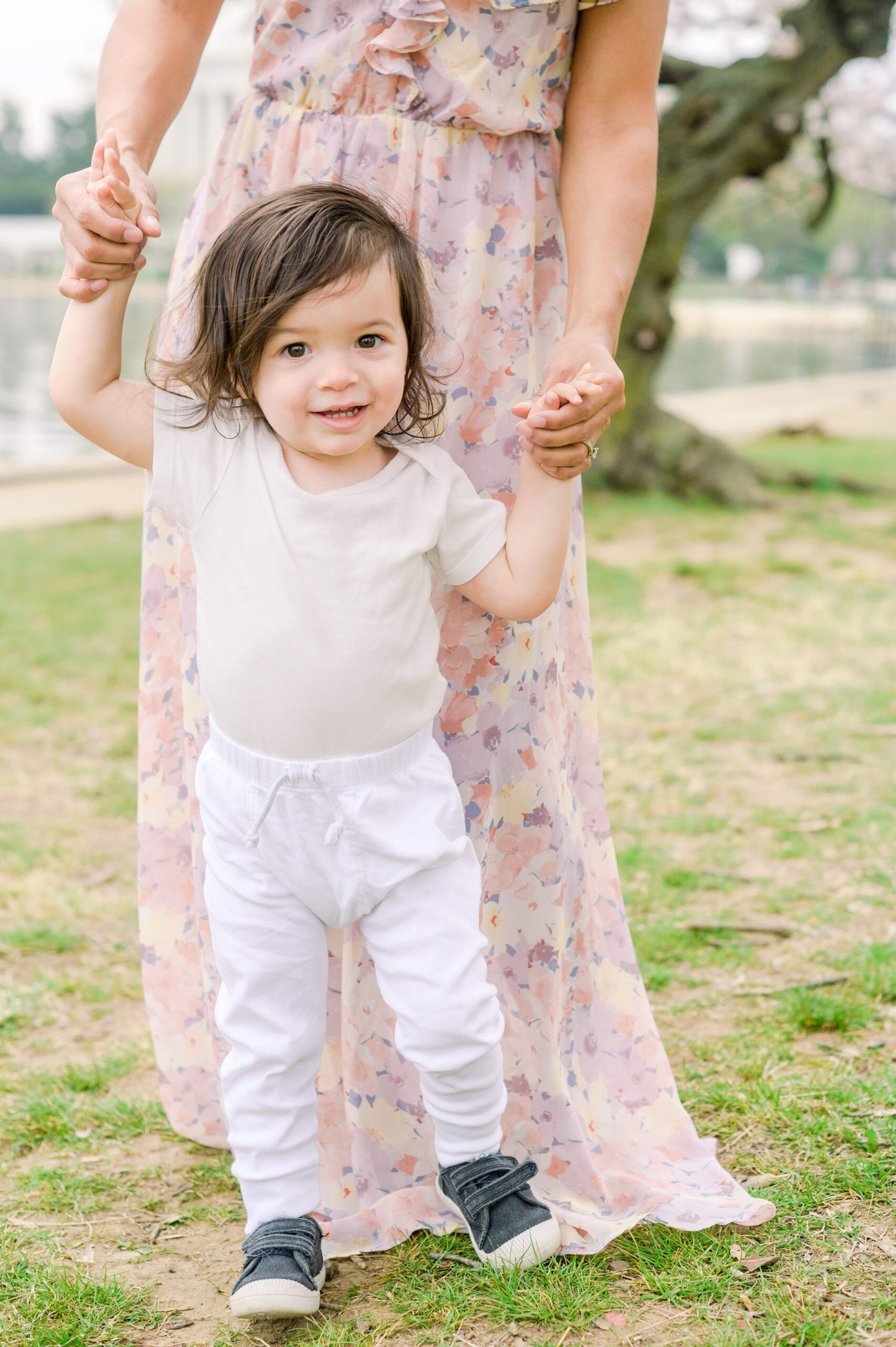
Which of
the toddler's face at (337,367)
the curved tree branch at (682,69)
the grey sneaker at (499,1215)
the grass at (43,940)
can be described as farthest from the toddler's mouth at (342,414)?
the curved tree branch at (682,69)

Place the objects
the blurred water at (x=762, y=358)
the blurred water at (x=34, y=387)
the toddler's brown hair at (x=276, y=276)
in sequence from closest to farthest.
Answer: the toddler's brown hair at (x=276, y=276)
the blurred water at (x=34, y=387)
the blurred water at (x=762, y=358)

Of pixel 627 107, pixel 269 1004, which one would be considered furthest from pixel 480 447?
pixel 269 1004

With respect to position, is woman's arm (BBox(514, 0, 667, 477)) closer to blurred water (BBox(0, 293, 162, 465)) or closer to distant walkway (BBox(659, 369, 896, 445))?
blurred water (BBox(0, 293, 162, 465))

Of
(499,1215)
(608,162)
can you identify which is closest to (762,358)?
(608,162)

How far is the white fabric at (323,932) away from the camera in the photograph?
5.11 ft

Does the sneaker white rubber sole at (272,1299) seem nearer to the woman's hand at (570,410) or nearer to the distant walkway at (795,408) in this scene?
the woman's hand at (570,410)

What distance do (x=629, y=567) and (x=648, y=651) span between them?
1391 mm

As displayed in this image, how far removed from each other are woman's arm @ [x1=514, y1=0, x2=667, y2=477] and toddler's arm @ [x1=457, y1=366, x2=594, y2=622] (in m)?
0.12

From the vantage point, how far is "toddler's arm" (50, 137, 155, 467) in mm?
1534

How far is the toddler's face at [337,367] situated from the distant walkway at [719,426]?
14.4 feet

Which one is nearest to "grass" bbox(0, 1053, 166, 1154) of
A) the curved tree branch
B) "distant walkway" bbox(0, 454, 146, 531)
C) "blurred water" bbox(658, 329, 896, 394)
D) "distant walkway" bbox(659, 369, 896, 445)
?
"distant walkway" bbox(0, 454, 146, 531)

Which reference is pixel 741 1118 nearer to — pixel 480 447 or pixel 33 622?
pixel 480 447

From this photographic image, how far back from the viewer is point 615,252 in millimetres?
1653

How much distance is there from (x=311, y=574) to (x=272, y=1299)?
84 centimetres
